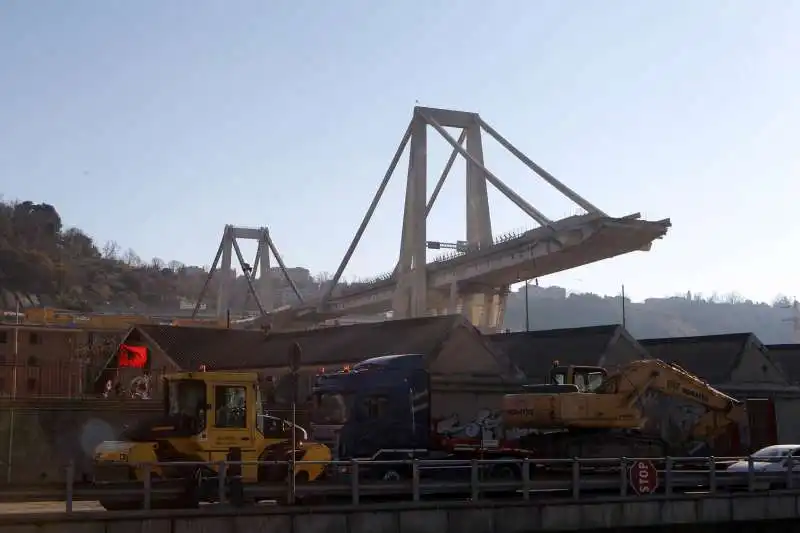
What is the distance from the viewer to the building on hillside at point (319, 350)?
4369cm

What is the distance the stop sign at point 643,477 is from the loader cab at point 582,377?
227 inches

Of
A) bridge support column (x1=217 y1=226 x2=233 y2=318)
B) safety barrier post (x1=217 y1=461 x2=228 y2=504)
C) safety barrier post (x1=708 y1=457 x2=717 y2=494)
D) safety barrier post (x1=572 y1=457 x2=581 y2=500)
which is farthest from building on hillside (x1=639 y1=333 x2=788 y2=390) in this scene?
bridge support column (x1=217 y1=226 x2=233 y2=318)

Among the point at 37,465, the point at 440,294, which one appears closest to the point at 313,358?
the point at 37,465

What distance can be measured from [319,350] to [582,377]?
76.5ft

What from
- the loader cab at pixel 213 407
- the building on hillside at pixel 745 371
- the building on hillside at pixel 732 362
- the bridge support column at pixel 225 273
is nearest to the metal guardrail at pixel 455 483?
the loader cab at pixel 213 407

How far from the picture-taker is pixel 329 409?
83.1 ft

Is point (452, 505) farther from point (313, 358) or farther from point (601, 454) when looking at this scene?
point (313, 358)

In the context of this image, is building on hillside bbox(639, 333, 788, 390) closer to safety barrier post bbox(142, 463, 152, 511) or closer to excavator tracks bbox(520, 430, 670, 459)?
excavator tracks bbox(520, 430, 670, 459)

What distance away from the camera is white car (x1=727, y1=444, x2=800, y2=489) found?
24094 millimetres

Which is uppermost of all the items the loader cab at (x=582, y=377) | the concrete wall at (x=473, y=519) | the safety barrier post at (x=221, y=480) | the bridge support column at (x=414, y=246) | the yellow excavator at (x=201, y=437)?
the bridge support column at (x=414, y=246)

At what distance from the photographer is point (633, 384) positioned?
26.9m

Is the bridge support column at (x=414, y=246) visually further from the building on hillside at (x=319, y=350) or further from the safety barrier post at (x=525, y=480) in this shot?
the safety barrier post at (x=525, y=480)

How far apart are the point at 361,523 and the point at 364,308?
321ft

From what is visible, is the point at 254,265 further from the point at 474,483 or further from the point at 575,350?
the point at 474,483
